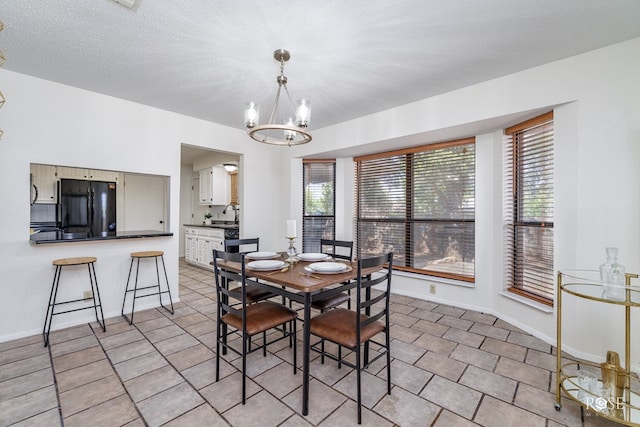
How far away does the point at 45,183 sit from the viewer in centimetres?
379

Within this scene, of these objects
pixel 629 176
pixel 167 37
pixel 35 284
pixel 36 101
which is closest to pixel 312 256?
pixel 167 37

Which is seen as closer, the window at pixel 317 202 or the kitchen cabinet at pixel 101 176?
the kitchen cabinet at pixel 101 176

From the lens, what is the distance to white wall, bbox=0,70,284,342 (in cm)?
259

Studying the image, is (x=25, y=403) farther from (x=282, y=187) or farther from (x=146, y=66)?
(x=282, y=187)

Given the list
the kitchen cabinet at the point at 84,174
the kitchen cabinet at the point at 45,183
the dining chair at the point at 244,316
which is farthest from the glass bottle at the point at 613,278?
the kitchen cabinet at the point at 45,183

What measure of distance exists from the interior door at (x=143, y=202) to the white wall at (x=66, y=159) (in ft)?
8.45

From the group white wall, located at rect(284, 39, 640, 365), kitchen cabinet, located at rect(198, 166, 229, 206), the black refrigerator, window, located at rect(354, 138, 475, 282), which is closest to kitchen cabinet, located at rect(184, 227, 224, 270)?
kitchen cabinet, located at rect(198, 166, 229, 206)

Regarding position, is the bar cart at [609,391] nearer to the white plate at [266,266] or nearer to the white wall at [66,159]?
the white plate at [266,266]

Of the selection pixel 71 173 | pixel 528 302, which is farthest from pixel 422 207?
pixel 71 173

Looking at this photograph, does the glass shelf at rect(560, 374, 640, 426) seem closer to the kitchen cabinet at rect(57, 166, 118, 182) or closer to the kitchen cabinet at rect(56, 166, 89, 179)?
the kitchen cabinet at rect(57, 166, 118, 182)

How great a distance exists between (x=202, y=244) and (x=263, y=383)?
4211 mm

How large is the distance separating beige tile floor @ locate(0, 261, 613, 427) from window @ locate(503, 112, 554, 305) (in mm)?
579

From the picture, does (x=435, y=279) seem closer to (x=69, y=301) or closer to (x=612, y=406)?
(x=612, y=406)

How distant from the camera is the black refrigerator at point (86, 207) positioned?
376 centimetres
